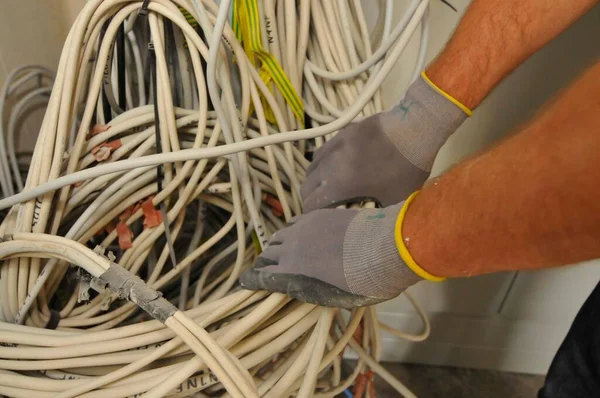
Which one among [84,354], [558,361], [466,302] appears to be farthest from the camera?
[466,302]

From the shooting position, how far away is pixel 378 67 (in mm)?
567

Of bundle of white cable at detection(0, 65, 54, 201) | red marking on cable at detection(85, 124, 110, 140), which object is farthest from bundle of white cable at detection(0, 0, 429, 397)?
bundle of white cable at detection(0, 65, 54, 201)

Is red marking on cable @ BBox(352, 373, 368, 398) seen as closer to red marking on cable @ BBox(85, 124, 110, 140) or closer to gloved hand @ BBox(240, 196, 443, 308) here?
gloved hand @ BBox(240, 196, 443, 308)

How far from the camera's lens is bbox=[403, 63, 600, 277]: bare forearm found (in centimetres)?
25

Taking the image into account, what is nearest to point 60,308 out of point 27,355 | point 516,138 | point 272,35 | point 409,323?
point 27,355

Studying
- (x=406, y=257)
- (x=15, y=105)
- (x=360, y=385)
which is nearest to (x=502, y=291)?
(x=360, y=385)

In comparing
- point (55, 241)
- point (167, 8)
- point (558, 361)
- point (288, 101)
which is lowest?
point (558, 361)

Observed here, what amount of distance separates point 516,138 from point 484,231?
0.06 m

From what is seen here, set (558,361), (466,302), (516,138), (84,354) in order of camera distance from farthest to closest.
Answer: (466,302), (558,361), (84,354), (516,138)

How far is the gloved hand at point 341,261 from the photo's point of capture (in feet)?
1.20

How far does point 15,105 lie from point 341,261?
557mm

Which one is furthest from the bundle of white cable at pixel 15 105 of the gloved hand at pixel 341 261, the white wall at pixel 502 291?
the white wall at pixel 502 291

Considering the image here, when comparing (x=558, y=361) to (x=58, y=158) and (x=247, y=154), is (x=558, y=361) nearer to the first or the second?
(x=247, y=154)

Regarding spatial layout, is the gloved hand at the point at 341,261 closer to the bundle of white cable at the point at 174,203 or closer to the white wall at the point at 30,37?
the bundle of white cable at the point at 174,203
